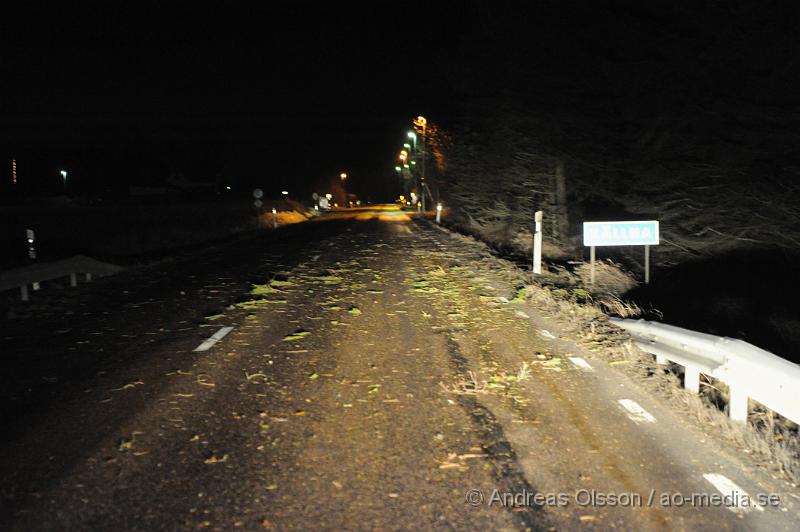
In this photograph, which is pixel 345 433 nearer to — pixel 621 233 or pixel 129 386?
pixel 129 386

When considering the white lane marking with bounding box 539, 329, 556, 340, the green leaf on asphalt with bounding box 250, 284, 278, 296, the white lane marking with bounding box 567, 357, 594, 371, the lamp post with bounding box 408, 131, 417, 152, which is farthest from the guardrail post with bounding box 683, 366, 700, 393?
the lamp post with bounding box 408, 131, 417, 152

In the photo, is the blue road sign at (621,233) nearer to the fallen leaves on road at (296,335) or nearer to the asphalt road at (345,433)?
the asphalt road at (345,433)

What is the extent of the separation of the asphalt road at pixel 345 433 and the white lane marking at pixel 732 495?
0.02 meters

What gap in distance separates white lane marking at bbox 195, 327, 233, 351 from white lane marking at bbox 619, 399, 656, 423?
16.1 ft

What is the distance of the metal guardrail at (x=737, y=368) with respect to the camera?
176 inches

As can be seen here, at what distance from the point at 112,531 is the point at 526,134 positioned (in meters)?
19.8

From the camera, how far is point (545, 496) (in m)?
3.88

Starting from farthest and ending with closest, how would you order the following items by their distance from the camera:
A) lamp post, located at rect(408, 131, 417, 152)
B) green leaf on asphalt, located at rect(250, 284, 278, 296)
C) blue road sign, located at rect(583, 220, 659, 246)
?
1. lamp post, located at rect(408, 131, 417, 152)
2. green leaf on asphalt, located at rect(250, 284, 278, 296)
3. blue road sign, located at rect(583, 220, 659, 246)

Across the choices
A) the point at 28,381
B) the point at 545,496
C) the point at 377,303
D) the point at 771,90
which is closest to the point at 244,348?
the point at 28,381

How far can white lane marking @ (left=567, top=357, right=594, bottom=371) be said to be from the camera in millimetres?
6723

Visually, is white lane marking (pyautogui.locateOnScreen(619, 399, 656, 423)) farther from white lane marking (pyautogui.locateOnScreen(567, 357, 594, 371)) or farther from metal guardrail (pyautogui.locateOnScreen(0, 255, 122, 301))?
metal guardrail (pyautogui.locateOnScreen(0, 255, 122, 301))

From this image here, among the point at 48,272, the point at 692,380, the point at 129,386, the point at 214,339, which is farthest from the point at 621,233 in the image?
the point at 48,272

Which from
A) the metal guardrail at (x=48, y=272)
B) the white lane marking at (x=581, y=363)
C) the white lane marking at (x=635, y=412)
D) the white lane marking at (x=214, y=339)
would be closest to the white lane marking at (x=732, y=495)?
the white lane marking at (x=635, y=412)

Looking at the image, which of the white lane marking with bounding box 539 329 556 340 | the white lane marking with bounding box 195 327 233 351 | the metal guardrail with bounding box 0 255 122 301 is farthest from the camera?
the metal guardrail with bounding box 0 255 122 301
